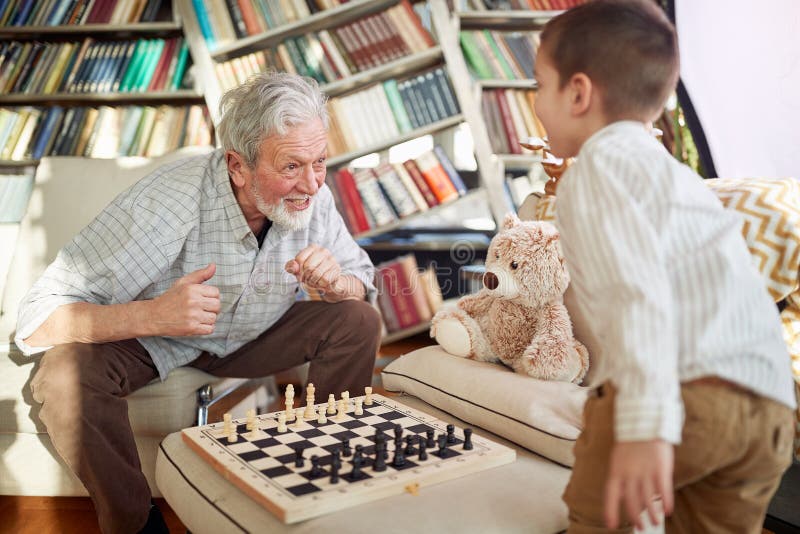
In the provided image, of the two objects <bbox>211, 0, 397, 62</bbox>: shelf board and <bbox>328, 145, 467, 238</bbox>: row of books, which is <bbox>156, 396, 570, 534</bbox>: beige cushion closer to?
<bbox>328, 145, 467, 238</bbox>: row of books

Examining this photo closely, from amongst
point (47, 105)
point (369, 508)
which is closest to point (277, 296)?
point (369, 508)

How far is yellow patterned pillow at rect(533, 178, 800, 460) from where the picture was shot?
119 centimetres

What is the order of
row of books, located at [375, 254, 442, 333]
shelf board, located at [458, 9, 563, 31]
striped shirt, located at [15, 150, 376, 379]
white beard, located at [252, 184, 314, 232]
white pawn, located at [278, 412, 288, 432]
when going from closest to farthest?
white pawn, located at [278, 412, 288, 432] < striped shirt, located at [15, 150, 376, 379] < white beard, located at [252, 184, 314, 232] < shelf board, located at [458, 9, 563, 31] < row of books, located at [375, 254, 442, 333]

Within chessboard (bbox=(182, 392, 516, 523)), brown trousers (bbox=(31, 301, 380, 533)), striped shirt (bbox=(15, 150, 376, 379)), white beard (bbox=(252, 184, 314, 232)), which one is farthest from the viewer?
white beard (bbox=(252, 184, 314, 232))

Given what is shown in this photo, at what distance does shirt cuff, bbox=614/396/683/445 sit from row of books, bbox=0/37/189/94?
9.09 ft

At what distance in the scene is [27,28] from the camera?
9.52 ft

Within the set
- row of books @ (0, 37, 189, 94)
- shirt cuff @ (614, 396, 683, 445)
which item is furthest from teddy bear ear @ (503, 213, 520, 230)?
row of books @ (0, 37, 189, 94)

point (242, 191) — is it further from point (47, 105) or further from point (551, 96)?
point (47, 105)

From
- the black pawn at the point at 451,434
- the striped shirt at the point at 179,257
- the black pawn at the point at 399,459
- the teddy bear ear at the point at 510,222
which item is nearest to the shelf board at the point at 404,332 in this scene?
the striped shirt at the point at 179,257

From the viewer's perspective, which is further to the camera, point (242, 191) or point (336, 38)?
point (336, 38)

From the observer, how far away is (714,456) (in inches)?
31.0

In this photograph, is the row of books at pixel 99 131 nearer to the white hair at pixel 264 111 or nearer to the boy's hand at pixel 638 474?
the white hair at pixel 264 111

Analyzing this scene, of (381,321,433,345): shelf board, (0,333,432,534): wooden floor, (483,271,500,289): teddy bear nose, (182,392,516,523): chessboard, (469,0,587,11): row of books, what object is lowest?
(0,333,432,534): wooden floor

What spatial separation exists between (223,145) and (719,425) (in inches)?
53.0
